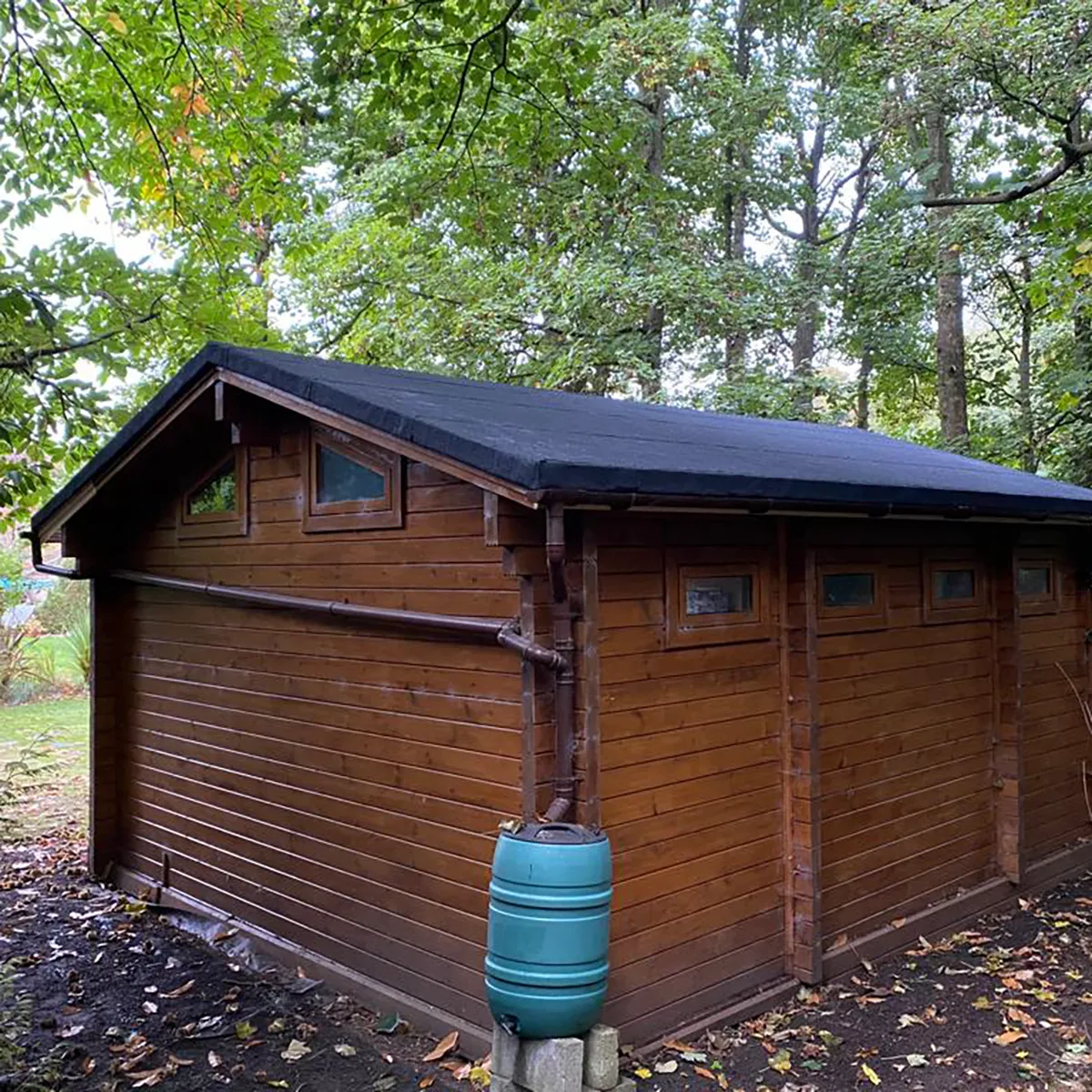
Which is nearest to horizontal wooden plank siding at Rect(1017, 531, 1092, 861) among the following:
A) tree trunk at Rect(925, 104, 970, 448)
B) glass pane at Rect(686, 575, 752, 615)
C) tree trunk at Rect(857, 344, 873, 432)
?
glass pane at Rect(686, 575, 752, 615)

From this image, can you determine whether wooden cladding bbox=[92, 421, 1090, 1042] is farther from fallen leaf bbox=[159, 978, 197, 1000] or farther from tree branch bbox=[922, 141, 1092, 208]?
tree branch bbox=[922, 141, 1092, 208]

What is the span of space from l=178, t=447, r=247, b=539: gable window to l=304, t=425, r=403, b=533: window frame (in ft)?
2.19

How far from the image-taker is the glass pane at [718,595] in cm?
404

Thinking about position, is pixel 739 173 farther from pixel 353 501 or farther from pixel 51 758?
pixel 51 758

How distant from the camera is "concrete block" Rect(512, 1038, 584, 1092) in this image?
3.12 m

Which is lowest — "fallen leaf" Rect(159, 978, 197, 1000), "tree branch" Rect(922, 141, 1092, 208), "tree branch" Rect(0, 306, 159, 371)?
"fallen leaf" Rect(159, 978, 197, 1000)

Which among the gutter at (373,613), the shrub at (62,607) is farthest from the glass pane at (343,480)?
the shrub at (62,607)

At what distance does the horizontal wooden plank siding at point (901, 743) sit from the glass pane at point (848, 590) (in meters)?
0.07

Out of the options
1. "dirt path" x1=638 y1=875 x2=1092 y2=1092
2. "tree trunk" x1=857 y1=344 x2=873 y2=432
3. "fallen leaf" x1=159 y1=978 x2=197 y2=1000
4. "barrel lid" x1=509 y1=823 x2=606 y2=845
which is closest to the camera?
"barrel lid" x1=509 y1=823 x2=606 y2=845

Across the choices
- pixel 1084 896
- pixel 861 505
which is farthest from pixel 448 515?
pixel 1084 896

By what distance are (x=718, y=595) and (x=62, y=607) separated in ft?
52.2

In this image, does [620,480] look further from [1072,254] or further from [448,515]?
[1072,254]

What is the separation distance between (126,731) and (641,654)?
4.17 metres

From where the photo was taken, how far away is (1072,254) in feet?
16.9
